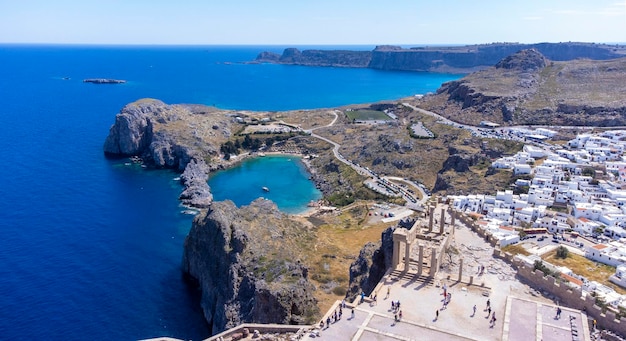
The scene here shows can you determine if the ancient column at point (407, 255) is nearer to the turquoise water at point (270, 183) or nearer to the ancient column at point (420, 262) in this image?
the ancient column at point (420, 262)

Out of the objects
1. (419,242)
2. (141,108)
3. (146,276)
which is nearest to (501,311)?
(419,242)

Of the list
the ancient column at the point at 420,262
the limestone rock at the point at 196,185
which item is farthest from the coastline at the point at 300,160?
the ancient column at the point at 420,262

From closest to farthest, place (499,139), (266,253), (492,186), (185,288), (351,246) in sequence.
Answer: (266,253)
(185,288)
(351,246)
(492,186)
(499,139)

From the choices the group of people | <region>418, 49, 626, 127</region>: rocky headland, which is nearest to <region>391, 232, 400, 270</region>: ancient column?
the group of people

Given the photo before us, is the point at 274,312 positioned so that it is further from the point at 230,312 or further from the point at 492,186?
the point at 492,186

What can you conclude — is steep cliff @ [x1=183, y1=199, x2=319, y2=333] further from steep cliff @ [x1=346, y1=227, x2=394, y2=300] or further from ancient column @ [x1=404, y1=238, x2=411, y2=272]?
ancient column @ [x1=404, y1=238, x2=411, y2=272]

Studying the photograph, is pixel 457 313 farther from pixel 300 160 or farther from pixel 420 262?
pixel 300 160

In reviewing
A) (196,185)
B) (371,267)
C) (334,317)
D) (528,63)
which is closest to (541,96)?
(528,63)
